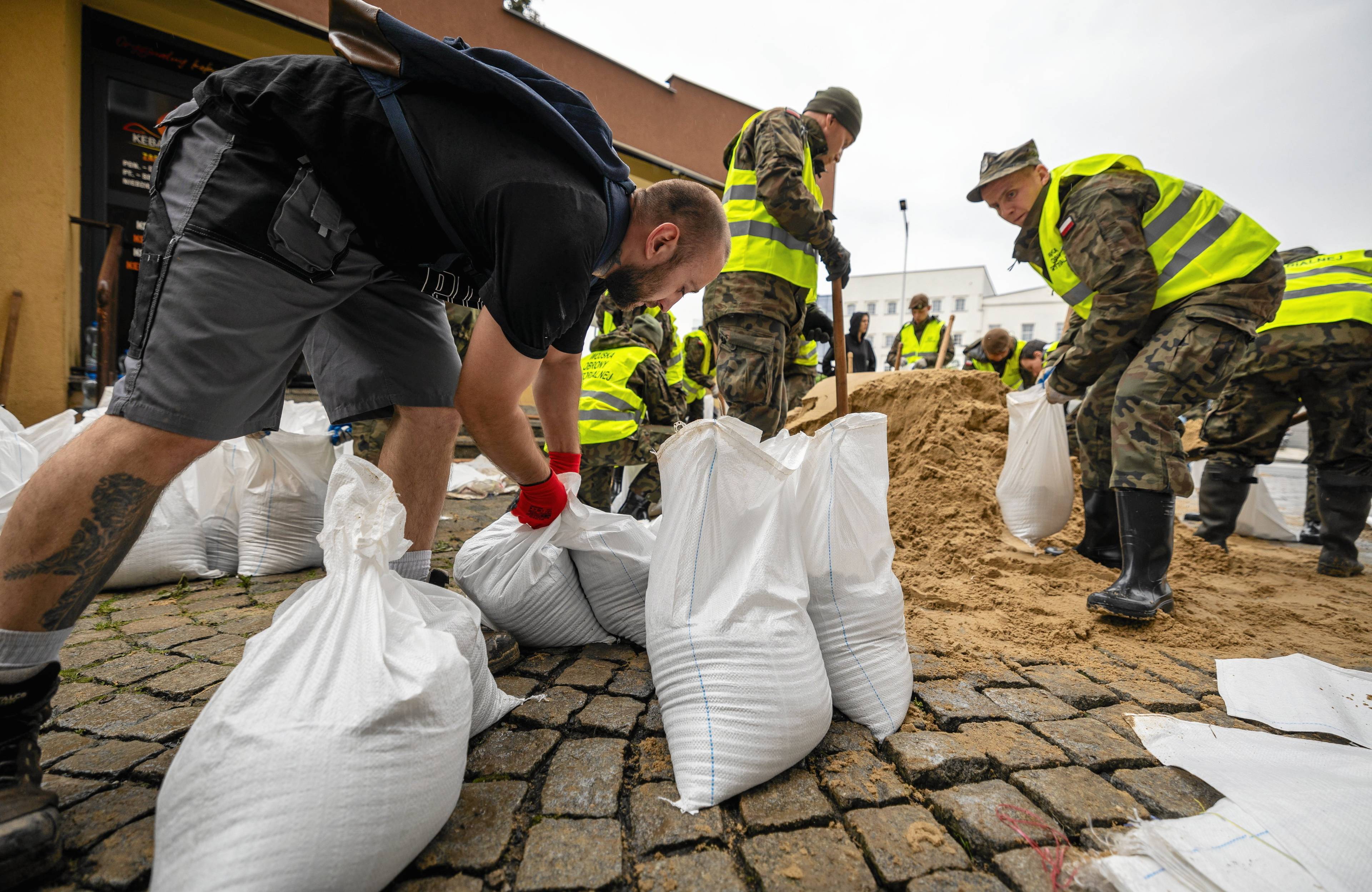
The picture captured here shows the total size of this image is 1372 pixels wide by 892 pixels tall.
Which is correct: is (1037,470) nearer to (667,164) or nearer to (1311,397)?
(1311,397)

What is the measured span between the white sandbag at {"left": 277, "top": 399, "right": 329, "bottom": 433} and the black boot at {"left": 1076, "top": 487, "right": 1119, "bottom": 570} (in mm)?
3975

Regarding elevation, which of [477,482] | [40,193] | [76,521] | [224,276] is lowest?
[477,482]

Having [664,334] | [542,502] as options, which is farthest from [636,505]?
[542,502]

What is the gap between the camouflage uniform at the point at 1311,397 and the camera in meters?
3.01

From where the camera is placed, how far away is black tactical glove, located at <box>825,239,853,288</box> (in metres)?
3.06

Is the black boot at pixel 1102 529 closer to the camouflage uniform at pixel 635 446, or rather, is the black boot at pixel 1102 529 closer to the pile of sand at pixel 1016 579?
the pile of sand at pixel 1016 579

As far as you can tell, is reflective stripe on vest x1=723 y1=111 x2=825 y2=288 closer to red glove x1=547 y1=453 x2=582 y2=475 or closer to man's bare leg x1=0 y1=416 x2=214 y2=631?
red glove x1=547 y1=453 x2=582 y2=475

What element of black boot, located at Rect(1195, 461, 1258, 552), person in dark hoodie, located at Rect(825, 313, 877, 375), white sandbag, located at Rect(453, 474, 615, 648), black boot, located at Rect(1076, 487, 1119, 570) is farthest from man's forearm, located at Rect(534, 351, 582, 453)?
person in dark hoodie, located at Rect(825, 313, 877, 375)

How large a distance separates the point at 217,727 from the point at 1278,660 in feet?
7.98

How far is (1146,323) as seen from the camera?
2420mm

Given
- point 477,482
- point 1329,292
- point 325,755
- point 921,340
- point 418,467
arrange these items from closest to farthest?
point 325,755
point 418,467
point 1329,292
point 477,482
point 921,340

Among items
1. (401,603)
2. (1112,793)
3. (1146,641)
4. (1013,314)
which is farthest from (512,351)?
(1013,314)

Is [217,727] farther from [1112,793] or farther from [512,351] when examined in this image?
[1112,793]

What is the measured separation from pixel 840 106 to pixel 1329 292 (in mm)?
2623
